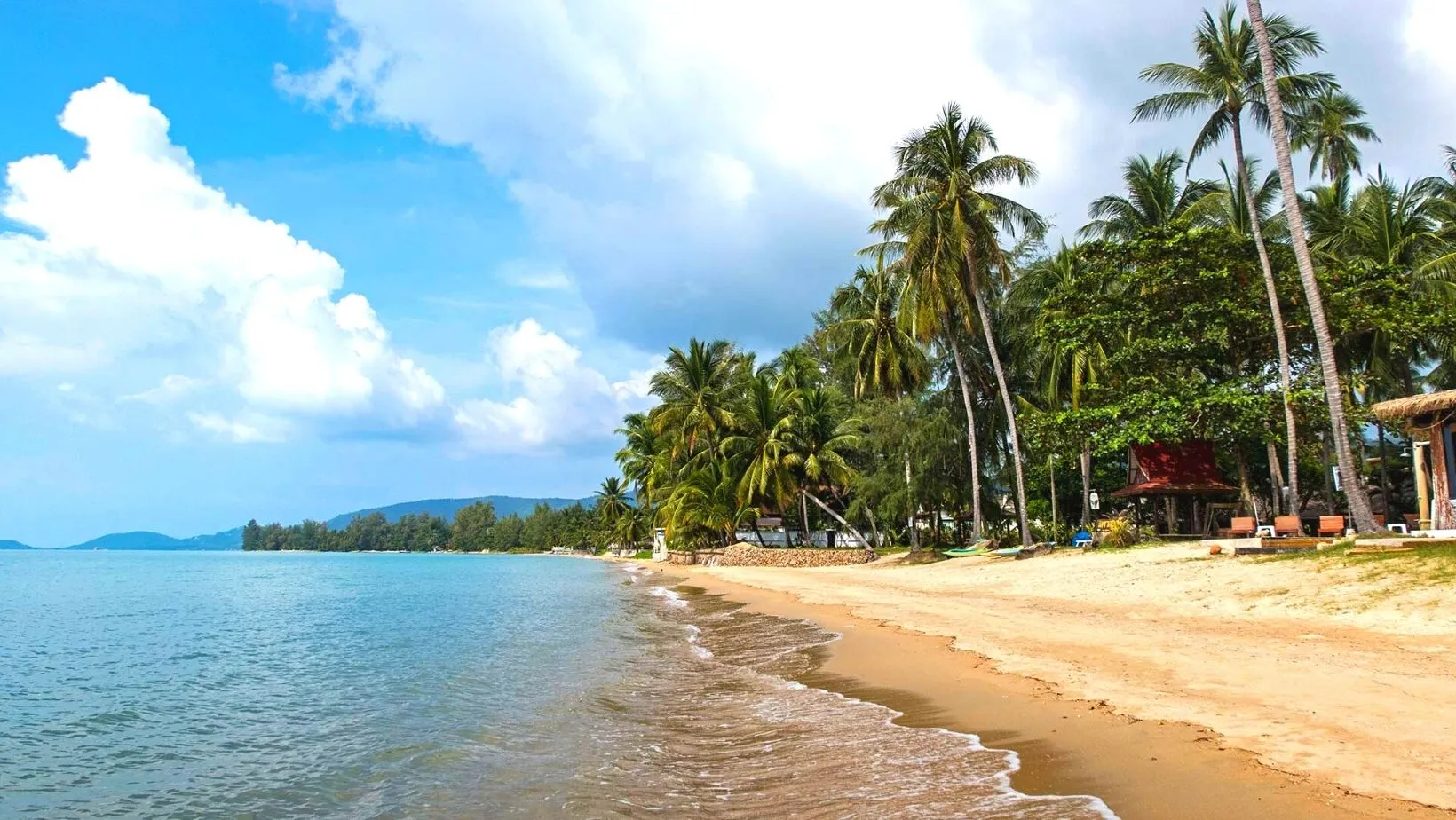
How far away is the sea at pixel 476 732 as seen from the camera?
19.7 feet

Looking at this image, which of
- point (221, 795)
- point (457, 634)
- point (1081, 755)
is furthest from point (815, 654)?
point (457, 634)

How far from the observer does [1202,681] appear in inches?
304

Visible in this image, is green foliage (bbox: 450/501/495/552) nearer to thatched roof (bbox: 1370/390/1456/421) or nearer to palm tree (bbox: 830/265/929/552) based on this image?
palm tree (bbox: 830/265/929/552)

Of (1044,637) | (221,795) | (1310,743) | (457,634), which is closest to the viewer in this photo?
(1310,743)

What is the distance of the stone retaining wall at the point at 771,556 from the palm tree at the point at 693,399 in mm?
5875

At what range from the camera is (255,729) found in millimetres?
9352

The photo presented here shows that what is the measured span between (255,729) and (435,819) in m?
4.70

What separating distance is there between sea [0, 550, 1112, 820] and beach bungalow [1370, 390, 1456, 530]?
13.5 m

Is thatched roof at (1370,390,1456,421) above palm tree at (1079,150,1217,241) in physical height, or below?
below

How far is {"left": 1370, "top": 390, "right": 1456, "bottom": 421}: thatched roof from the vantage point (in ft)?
55.7

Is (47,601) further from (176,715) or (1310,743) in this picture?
(1310,743)

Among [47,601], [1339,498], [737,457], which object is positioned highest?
[737,457]

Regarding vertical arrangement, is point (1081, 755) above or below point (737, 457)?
below

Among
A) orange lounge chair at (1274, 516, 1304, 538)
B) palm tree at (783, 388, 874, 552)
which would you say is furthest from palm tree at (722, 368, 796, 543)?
orange lounge chair at (1274, 516, 1304, 538)
